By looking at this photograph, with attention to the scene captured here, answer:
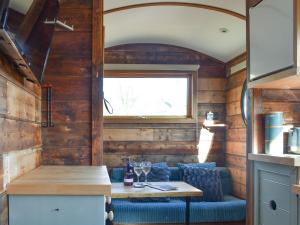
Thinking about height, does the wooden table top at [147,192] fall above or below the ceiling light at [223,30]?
below

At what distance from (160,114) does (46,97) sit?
2637 mm

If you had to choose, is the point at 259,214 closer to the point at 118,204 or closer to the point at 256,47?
the point at 256,47

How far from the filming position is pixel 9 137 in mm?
1712

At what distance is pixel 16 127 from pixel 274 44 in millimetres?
1773

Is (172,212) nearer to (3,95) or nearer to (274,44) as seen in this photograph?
(274,44)

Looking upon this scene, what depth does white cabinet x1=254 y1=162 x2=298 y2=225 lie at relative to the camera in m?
2.44

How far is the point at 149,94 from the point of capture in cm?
518

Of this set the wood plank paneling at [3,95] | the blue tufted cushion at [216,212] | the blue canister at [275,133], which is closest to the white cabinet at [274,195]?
the blue canister at [275,133]

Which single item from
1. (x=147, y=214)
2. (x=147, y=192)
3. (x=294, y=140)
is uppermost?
(x=294, y=140)

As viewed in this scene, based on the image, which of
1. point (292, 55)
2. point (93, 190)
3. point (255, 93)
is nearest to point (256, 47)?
point (255, 93)

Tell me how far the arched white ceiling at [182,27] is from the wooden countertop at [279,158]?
4.63 feet

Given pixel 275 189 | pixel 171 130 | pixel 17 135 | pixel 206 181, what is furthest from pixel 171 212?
pixel 17 135

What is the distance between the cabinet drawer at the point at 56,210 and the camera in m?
1.63

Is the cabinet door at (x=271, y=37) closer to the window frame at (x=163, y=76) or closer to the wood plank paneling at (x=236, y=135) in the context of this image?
the wood plank paneling at (x=236, y=135)
